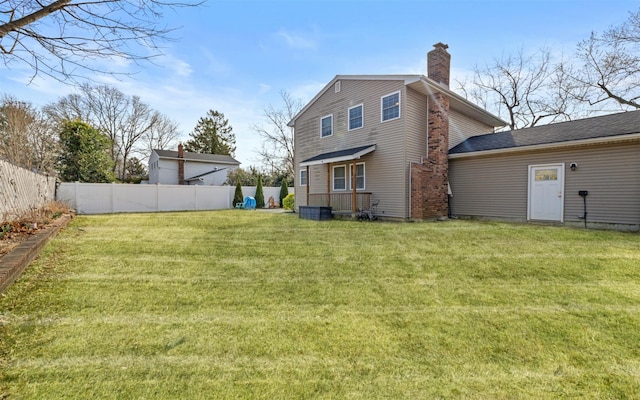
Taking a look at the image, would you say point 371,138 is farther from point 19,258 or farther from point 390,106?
point 19,258

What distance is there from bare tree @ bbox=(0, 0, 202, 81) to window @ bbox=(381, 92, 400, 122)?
825cm

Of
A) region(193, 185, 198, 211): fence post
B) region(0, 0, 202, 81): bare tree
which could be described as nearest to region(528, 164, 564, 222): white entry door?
region(0, 0, 202, 81): bare tree

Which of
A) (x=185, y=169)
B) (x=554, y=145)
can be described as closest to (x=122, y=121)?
(x=185, y=169)

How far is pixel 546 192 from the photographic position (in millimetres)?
9641

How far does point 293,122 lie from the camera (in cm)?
1628

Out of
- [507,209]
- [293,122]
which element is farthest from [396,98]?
[293,122]

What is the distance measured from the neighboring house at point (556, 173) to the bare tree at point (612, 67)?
9.42 m

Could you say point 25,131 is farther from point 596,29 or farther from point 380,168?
point 596,29

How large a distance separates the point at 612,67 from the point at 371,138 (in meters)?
16.2

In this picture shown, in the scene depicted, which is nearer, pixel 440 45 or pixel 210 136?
pixel 440 45

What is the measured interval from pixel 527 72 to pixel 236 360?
91.7 ft

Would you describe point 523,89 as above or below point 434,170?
above

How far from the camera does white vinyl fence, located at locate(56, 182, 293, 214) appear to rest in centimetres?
1452

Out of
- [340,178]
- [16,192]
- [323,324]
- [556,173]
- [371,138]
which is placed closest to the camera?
[323,324]
